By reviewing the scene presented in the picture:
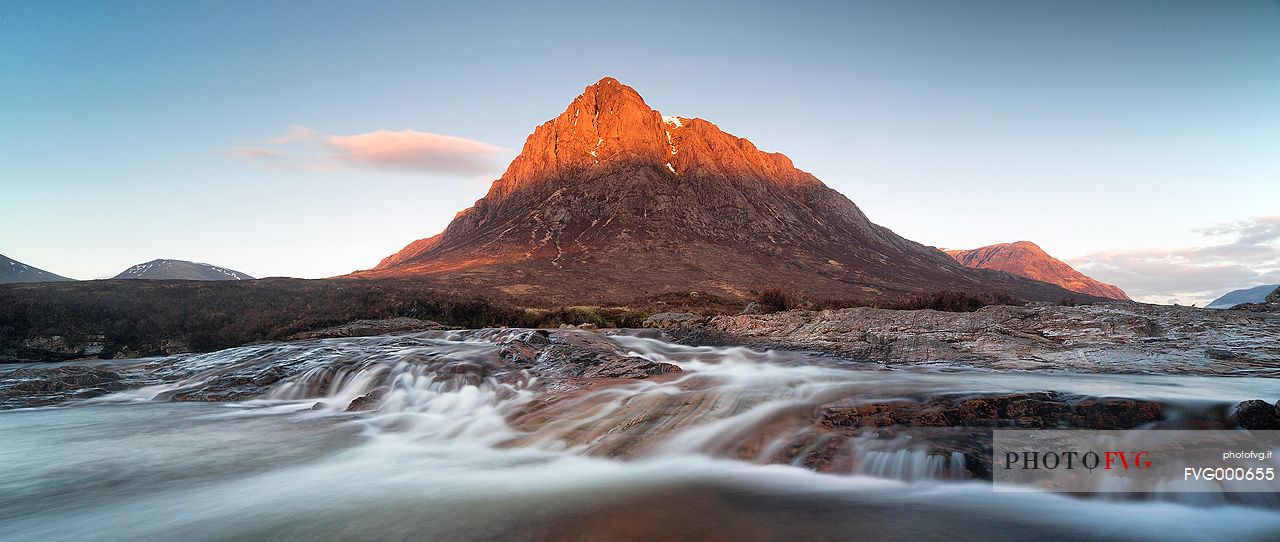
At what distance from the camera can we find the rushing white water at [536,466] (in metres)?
5.13

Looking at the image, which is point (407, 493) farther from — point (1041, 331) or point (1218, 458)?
point (1041, 331)

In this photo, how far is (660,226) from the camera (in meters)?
112

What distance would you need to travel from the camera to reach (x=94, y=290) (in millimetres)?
25984

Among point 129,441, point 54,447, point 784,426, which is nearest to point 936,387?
point 784,426

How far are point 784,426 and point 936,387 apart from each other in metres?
3.40

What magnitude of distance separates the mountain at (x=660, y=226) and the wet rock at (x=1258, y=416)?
56.9 metres

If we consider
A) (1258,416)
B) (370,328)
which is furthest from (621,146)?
(1258,416)

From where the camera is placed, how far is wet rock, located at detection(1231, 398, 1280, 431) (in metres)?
5.61

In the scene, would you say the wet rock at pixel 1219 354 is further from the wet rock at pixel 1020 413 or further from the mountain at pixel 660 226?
the mountain at pixel 660 226

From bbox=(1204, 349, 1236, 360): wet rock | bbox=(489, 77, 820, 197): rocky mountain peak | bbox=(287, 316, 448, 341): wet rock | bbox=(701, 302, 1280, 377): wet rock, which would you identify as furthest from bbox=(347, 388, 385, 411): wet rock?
bbox=(489, 77, 820, 197): rocky mountain peak

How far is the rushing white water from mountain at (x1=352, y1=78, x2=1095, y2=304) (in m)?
50.5

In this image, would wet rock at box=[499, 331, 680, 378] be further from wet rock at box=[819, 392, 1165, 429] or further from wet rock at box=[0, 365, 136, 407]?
wet rock at box=[0, 365, 136, 407]

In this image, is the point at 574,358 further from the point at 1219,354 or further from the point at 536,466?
the point at 1219,354

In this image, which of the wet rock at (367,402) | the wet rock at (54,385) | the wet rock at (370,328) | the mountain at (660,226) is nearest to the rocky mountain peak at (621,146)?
the mountain at (660,226)
